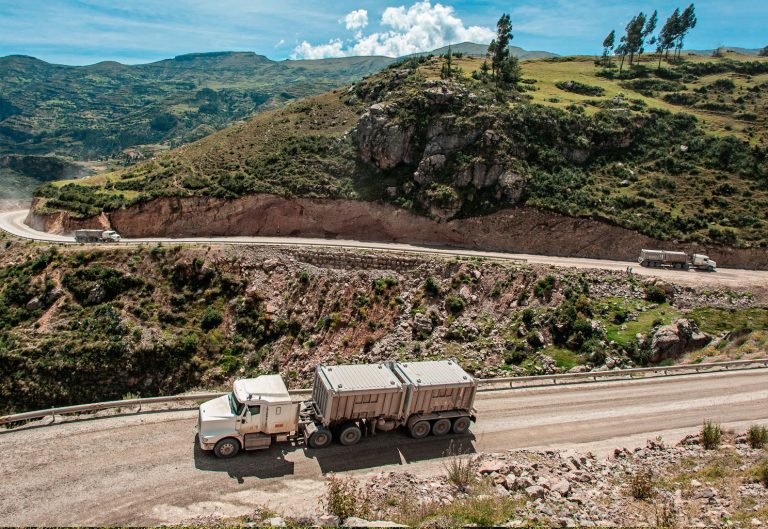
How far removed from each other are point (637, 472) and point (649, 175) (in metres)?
46.5

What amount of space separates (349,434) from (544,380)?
38.9 feet

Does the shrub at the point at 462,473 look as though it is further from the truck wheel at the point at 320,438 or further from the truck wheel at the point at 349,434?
the truck wheel at the point at 320,438

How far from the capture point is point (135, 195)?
54969mm

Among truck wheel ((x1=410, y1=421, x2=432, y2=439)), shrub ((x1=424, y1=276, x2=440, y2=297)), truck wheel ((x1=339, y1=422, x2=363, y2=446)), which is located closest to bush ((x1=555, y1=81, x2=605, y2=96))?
shrub ((x1=424, y1=276, x2=440, y2=297))

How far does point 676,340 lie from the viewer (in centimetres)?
3056

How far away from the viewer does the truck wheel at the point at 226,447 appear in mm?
16516

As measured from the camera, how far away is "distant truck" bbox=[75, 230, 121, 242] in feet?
156

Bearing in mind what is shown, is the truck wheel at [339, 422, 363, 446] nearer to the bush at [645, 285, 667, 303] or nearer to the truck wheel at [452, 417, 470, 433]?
the truck wheel at [452, 417, 470, 433]

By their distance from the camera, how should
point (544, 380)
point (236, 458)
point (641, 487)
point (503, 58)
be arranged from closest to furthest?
1. point (641, 487)
2. point (236, 458)
3. point (544, 380)
4. point (503, 58)

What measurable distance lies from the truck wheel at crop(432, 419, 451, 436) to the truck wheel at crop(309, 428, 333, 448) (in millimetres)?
4017

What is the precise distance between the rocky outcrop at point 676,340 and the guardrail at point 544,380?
296 cm

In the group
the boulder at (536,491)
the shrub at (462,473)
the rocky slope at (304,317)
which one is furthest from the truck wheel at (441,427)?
the rocky slope at (304,317)

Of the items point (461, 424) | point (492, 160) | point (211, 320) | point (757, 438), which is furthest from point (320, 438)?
point (492, 160)

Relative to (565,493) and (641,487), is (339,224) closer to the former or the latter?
(565,493)
